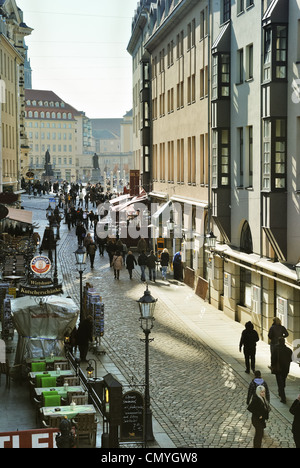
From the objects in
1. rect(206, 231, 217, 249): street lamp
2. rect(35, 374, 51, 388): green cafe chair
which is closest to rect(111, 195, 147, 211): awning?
rect(206, 231, 217, 249): street lamp

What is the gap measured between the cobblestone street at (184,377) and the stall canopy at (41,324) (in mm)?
1981

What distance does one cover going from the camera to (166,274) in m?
41.0

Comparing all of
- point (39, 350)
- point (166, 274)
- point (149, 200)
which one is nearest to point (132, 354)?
point (39, 350)

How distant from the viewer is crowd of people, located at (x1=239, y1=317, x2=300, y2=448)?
1552 centimetres

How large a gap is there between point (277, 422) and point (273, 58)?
11097 millimetres

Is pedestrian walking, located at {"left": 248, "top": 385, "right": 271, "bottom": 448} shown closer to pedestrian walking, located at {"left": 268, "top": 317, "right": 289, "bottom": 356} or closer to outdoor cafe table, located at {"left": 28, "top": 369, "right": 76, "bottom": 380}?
outdoor cafe table, located at {"left": 28, "top": 369, "right": 76, "bottom": 380}

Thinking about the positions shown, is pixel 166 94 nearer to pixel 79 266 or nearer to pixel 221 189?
pixel 221 189

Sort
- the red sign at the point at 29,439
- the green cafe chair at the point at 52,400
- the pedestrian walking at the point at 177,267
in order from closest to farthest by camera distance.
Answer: the red sign at the point at 29,439, the green cafe chair at the point at 52,400, the pedestrian walking at the point at 177,267

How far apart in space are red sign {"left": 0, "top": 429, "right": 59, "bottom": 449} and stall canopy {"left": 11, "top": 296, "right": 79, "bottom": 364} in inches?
332

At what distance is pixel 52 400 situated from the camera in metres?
17.2

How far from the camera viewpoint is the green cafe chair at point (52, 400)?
17141 millimetres

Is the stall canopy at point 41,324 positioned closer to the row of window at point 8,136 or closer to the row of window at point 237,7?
the row of window at point 237,7

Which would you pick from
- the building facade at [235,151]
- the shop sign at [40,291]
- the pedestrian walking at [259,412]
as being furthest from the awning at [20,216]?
the pedestrian walking at [259,412]

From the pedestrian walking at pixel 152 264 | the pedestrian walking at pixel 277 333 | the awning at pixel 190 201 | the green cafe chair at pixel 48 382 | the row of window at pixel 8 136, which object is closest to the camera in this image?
the green cafe chair at pixel 48 382
